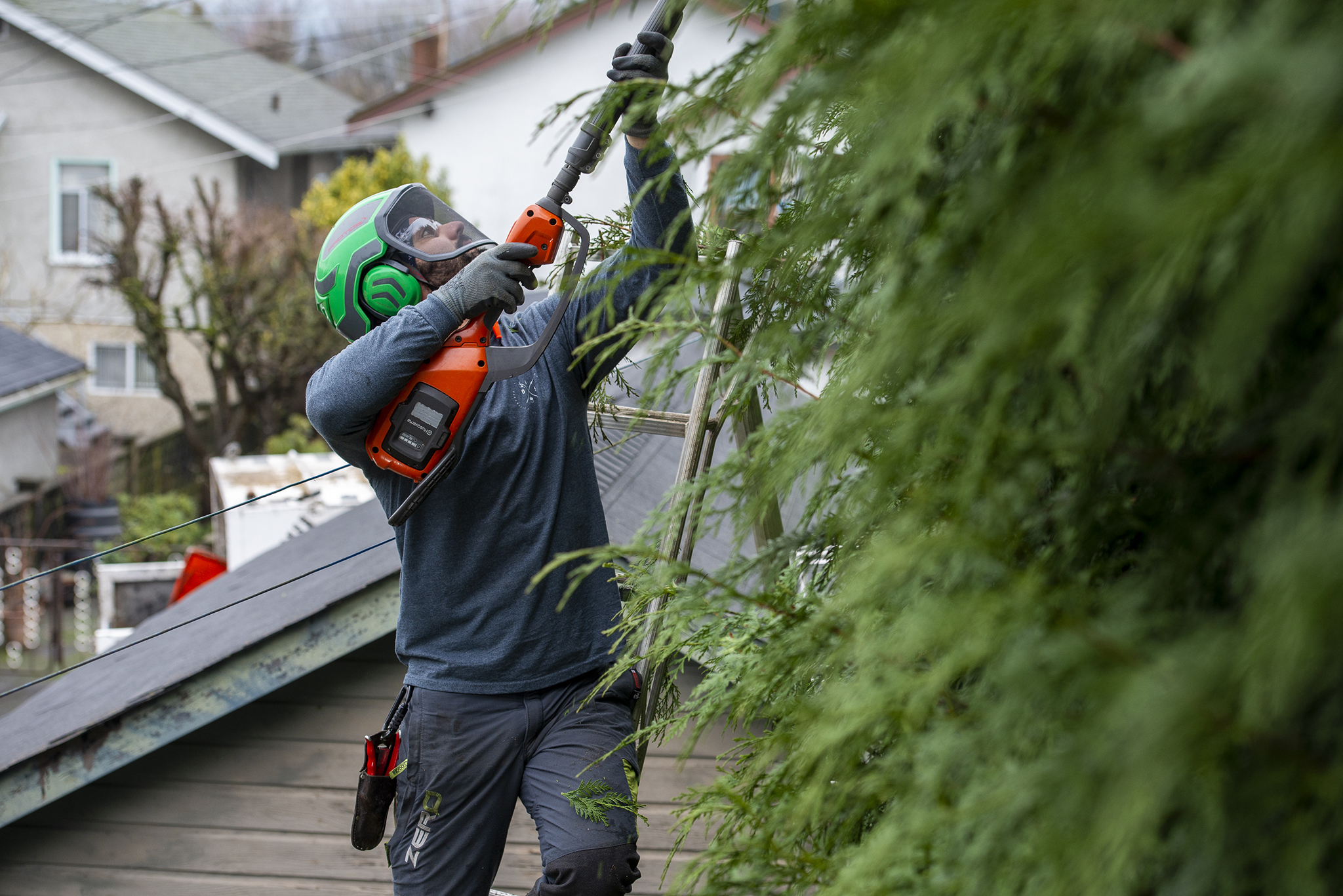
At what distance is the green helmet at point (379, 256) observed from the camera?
254cm

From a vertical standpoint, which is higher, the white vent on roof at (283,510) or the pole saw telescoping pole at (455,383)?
the pole saw telescoping pole at (455,383)

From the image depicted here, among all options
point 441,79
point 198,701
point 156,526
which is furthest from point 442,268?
point 441,79

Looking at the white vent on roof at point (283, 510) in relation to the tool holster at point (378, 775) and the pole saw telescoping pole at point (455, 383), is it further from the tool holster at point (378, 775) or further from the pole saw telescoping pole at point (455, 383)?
the pole saw telescoping pole at point (455, 383)

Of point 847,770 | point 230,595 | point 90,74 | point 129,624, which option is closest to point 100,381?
point 90,74

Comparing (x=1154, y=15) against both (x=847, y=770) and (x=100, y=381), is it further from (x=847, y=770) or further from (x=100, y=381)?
(x=100, y=381)

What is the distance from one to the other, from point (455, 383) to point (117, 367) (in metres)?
20.3

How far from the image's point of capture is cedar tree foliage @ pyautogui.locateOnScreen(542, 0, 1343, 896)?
70 centimetres

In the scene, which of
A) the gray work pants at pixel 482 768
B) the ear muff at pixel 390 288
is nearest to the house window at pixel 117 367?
the ear muff at pixel 390 288

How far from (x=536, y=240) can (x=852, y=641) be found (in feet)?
4.67

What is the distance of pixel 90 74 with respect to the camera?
62.7 feet

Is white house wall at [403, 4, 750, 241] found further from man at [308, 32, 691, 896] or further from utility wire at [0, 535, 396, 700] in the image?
man at [308, 32, 691, 896]

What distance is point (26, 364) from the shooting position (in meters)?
14.4

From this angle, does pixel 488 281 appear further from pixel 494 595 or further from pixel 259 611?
pixel 259 611

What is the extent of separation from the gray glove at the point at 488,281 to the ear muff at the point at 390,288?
0.70ft
